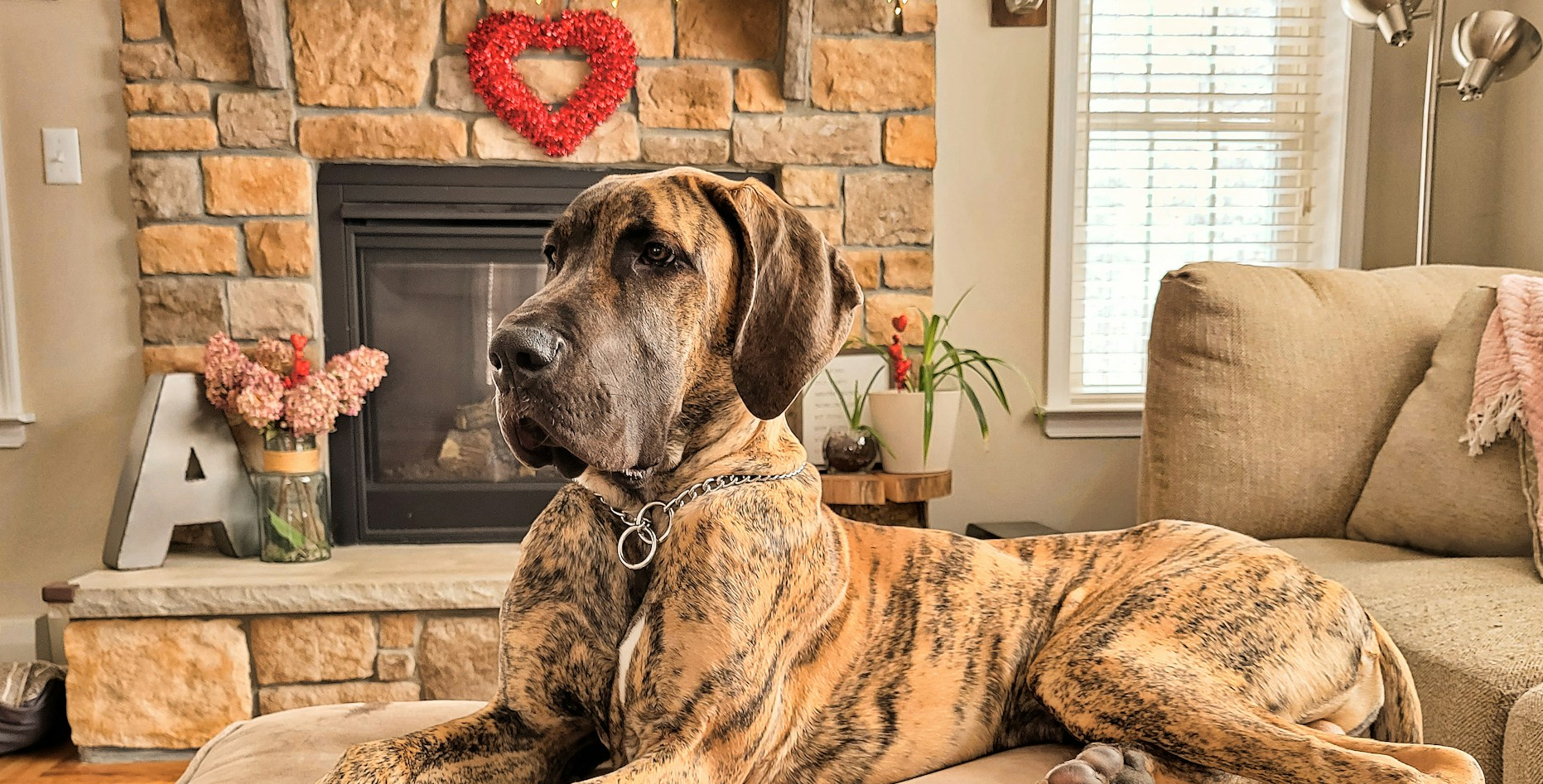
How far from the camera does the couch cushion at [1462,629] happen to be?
1.51 m

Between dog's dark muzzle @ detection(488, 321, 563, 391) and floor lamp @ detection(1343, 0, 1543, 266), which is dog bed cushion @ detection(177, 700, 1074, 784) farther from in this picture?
floor lamp @ detection(1343, 0, 1543, 266)

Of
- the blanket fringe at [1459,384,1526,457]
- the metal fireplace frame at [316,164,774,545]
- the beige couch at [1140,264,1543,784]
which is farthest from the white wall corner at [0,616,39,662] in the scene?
the blanket fringe at [1459,384,1526,457]

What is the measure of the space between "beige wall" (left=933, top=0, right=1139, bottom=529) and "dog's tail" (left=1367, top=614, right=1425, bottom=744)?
235 cm

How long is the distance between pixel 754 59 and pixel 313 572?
1.99 m

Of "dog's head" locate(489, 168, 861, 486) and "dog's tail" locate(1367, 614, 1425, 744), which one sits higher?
"dog's head" locate(489, 168, 861, 486)

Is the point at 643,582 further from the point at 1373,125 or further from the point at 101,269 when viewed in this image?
the point at 1373,125

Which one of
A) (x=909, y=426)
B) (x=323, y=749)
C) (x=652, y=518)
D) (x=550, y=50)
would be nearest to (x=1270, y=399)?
(x=909, y=426)

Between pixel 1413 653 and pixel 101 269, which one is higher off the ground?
pixel 101 269

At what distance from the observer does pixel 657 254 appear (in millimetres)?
1120

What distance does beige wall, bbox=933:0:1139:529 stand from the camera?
350cm

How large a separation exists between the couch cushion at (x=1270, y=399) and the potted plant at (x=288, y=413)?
2.24 meters

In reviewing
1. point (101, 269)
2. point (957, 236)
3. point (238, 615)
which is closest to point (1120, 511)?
point (957, 236)

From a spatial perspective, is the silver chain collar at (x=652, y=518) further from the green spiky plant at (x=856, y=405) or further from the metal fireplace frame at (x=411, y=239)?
the metal fireplace frame at (x=411, y=239)

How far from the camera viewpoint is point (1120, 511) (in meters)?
3.73
